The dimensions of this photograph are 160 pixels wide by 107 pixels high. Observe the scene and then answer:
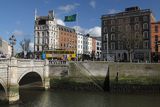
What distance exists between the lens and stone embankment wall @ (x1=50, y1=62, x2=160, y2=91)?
5006 centimetres

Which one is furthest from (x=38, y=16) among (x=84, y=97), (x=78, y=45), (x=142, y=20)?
(x=84, y=97)

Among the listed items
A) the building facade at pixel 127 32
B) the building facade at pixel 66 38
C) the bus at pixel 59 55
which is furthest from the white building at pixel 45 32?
the bus at pixel 59 55

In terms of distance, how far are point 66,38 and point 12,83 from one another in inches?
3621

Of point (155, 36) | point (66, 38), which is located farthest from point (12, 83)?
point (66, 38)

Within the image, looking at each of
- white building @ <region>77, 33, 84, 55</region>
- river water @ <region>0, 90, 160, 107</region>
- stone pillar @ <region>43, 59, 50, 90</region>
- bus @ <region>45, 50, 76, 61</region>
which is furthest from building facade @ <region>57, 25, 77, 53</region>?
river water @ <region>0, 90, 160, 107</region>

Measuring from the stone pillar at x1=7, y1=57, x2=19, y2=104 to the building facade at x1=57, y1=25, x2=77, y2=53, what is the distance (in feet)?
277

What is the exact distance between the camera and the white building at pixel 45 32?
116m

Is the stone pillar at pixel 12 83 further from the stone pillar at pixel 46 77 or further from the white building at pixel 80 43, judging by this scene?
the white building at pixel 80 43

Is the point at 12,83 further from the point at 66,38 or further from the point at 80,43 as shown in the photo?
the point at 80,43

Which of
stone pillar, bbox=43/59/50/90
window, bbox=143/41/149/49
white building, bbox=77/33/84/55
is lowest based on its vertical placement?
stone pillar, bbox=43/59/50/90

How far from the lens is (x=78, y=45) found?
14038 cm

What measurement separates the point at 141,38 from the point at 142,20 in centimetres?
745

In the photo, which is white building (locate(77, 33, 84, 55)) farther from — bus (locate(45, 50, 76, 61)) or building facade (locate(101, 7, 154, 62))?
bus (locate(45, 50, 76, 61))

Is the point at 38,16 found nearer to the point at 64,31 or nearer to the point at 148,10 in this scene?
the point at 64,31
